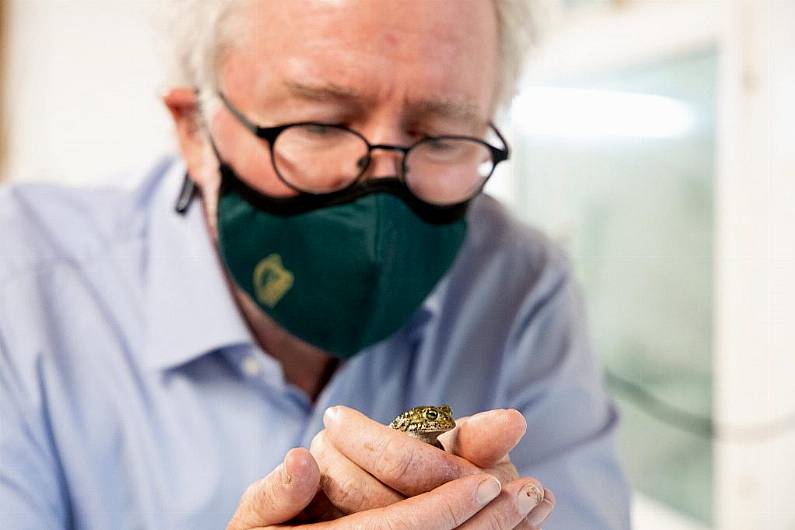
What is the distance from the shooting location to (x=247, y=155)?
644 millimetres

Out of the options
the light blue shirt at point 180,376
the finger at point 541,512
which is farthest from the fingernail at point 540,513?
the light blue shirt at point 180,376

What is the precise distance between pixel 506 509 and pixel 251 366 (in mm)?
359

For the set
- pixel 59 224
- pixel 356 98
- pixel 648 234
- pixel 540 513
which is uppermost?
pixel 356 98

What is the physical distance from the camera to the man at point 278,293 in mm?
567

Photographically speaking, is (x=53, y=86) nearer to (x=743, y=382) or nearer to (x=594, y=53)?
(x=594, y=53)

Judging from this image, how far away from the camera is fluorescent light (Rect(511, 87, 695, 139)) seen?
1.37 meters

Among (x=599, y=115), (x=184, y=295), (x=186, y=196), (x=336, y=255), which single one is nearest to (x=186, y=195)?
(x=186, y=196)

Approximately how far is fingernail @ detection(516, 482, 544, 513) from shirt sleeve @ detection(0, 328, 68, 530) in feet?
1.23

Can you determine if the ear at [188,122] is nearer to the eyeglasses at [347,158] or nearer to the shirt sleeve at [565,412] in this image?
the eyeglasses at [347,158]

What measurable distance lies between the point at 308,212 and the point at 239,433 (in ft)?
0.69

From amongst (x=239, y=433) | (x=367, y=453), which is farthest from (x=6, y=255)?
(x=367, y=453)

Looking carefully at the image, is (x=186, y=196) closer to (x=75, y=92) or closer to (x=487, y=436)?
(x=487, y=436)

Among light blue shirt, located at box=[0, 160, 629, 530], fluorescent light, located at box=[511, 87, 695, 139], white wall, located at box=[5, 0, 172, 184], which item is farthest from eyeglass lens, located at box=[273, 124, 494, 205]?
white wall, located at box=[5, 0, 172, 184]

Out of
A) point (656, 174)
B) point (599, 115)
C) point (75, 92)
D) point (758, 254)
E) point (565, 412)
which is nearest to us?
point (565, 412)
